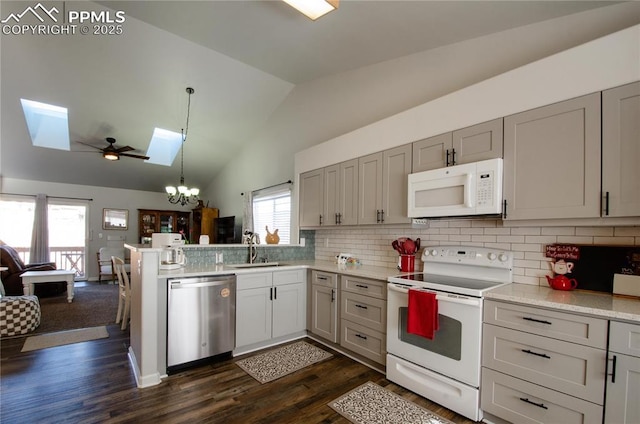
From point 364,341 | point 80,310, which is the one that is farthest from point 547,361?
point 80,310

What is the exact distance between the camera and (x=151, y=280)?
2539 millimetres

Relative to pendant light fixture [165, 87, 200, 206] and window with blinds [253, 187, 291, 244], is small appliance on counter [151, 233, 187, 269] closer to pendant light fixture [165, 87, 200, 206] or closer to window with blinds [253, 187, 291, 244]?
window with blinds [253, 187, 291, 244]

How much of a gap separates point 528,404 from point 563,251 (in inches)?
42.7

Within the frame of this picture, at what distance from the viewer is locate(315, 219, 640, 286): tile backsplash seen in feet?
6.61

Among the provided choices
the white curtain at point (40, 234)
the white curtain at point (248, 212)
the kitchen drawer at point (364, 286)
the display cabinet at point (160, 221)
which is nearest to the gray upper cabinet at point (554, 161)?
the kitchen drawer at point (364, 286)

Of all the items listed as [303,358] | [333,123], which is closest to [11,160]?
[333,123]

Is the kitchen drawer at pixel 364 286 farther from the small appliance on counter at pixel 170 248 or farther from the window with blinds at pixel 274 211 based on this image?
the window with blinds at pixel 274 211

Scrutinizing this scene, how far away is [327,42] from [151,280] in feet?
10.0

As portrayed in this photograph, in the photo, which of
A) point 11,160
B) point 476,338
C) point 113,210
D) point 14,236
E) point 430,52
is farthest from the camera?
point 113,210

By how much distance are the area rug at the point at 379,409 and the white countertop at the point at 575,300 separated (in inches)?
38.9

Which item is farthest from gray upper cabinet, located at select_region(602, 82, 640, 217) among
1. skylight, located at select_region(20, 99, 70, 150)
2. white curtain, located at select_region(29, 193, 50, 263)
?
white curtain, located at select_region(29, 193, 50, 263)

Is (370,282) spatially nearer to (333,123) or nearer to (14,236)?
(333,123)

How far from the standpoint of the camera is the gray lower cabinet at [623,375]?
1467 mm

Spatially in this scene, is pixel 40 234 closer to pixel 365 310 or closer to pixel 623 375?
pixel 365 310
